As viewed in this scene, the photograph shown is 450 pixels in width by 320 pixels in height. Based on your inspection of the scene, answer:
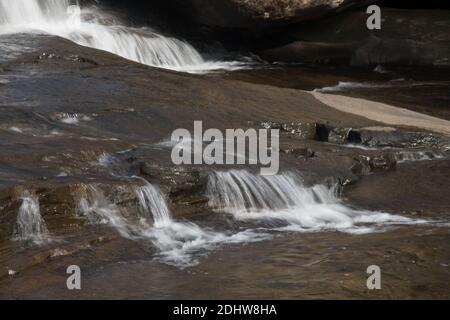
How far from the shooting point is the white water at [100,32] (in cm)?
1226

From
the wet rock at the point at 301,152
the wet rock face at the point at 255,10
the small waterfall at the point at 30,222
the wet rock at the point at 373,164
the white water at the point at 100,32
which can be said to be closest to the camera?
the small waterfall at the point at 30,222

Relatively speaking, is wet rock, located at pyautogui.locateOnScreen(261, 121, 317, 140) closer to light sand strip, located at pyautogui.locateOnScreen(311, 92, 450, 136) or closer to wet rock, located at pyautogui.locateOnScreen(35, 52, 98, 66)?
light sand strip, located at pyautogui.locateOnScreen(311, 92, 450, 136)

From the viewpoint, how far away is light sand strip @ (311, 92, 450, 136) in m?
9.05

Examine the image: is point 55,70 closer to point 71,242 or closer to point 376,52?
point 71,242

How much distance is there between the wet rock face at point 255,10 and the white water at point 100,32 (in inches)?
27.3

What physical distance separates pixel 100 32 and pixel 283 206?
6348 millimetres

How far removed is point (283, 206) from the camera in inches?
280

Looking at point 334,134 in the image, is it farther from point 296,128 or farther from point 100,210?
point 100,210

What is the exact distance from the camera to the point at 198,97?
349 inches

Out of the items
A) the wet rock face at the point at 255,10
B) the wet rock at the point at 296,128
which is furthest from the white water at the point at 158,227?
the wet rock face at the point at 255,10

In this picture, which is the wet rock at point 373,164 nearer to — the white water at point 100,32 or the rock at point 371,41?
the white water at point 100,32

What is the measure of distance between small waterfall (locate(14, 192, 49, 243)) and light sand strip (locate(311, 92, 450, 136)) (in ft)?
14.1

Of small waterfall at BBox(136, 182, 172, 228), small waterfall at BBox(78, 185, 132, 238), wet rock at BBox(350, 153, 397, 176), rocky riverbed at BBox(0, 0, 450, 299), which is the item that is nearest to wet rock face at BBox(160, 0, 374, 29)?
rocky riverbed at BBox(0, 0, 450, 299)
